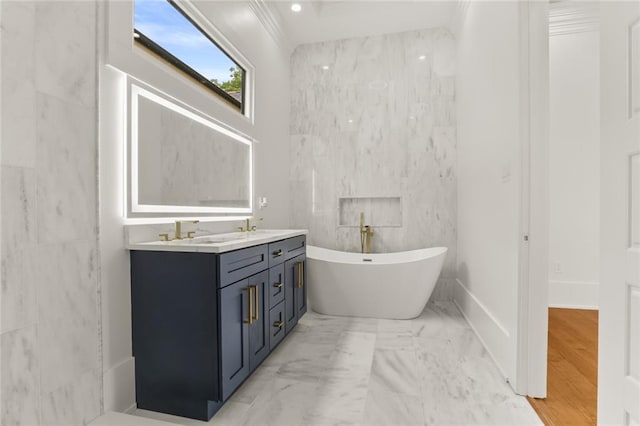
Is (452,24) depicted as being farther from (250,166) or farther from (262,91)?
(250,166)

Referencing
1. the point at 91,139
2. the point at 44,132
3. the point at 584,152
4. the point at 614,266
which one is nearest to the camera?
the point at 614,266

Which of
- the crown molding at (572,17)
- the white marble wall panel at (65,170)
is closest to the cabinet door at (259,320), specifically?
the white marble wall panel at (65,170)

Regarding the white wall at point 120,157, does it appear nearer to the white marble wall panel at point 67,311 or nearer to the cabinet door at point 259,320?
the white marble wall panel at point 67,311

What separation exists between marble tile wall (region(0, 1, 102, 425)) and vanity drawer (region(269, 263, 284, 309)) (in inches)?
37.8

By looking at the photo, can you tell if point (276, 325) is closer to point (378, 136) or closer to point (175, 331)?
point (175, 331)

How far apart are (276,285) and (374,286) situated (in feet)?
3.59

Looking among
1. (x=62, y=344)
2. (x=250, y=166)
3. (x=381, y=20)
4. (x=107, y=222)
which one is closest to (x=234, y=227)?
(x=250, y=166)

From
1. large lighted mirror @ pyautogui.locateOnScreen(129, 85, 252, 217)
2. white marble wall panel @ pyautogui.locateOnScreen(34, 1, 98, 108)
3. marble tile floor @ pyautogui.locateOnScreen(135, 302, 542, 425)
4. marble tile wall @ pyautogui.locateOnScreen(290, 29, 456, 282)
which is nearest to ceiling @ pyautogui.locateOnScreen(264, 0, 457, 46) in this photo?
marble tile wall @ pyautogui.locateOnScreen(290, 29, 456, 282)

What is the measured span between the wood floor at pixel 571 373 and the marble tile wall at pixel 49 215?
2172 millimetres

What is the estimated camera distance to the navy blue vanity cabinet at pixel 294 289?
243cm

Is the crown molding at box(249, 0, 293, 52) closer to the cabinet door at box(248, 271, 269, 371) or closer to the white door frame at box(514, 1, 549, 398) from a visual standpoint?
the white door frame at box(514, 1, 549, 398)

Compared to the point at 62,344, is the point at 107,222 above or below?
above

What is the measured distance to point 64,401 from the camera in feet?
4.35

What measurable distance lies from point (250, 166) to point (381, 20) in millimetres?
2247
